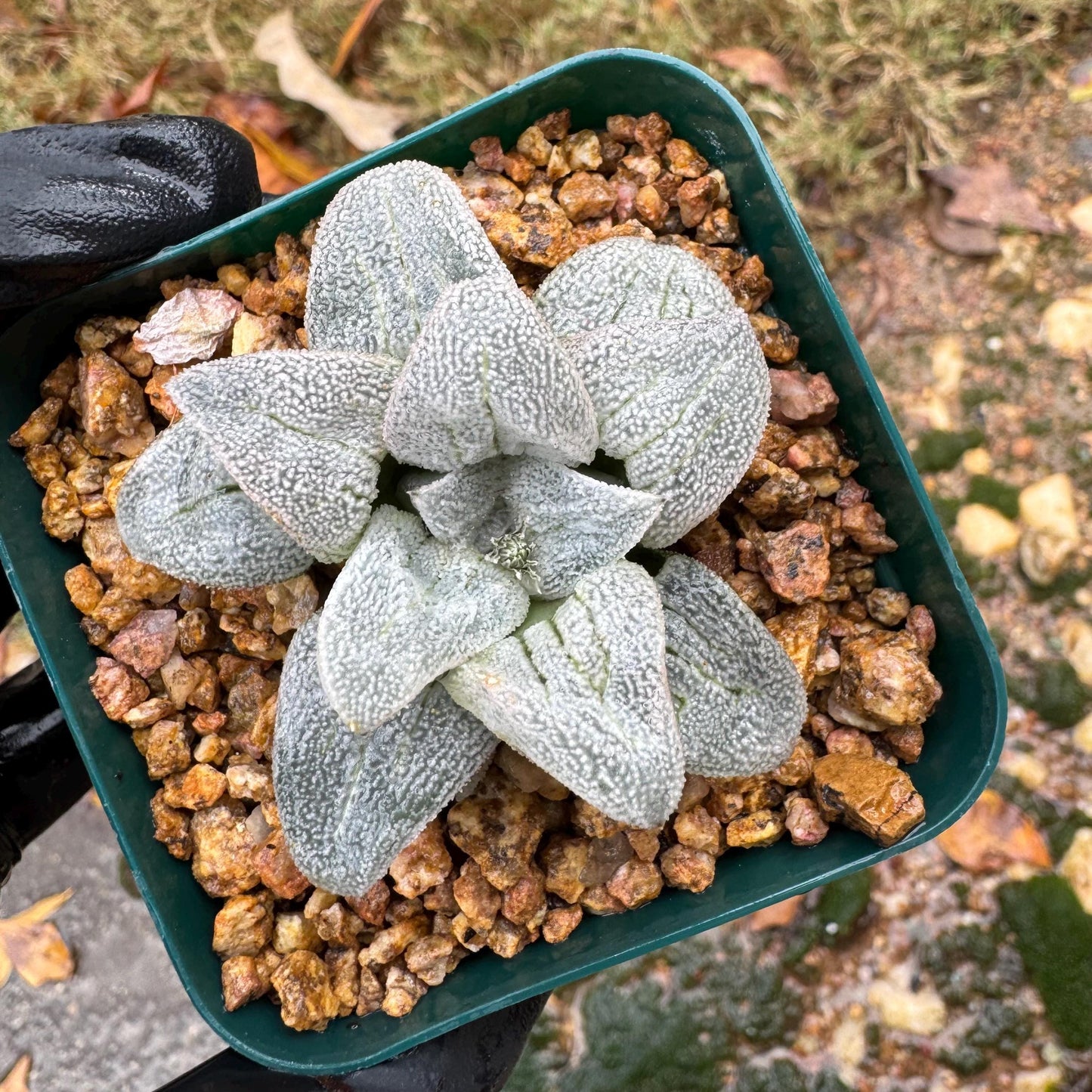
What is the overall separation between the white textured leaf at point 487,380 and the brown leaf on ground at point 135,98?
1.42 m

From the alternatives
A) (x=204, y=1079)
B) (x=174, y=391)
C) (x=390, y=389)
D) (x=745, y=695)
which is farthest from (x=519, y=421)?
(x=204, y=1079)

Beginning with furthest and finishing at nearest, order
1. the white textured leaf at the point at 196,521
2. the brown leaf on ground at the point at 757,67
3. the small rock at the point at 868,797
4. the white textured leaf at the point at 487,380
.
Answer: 1. the brown leaf on ground at the point at 757,67
2. the small rock at the point at 868,797
3. the white textured leaf at the point at 196,521
4. the white textured leaf at the point at 487,380

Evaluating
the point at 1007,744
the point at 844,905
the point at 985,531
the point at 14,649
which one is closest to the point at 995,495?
the point at 985,531

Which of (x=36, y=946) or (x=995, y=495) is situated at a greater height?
(x=995, y=495)

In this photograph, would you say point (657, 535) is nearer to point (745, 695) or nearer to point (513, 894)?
point (745, 695)

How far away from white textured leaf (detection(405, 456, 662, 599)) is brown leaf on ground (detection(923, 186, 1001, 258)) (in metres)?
1.22

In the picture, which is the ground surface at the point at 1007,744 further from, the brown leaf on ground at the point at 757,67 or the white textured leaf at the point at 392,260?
the white textured leaf at the point at 392,260

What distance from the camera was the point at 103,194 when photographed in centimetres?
131

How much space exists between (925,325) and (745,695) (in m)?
1.07

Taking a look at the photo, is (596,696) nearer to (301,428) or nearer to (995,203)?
(301,428)

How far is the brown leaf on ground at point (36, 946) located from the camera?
6.46 ft

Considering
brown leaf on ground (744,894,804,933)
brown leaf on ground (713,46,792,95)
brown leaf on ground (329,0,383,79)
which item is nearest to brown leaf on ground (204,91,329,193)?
brown leaf on ground (329,0,383,79)

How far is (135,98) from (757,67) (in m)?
1.24

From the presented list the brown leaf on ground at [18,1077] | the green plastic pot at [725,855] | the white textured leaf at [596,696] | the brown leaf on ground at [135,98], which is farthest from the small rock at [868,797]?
the brown leaf on ground at [135,98]
